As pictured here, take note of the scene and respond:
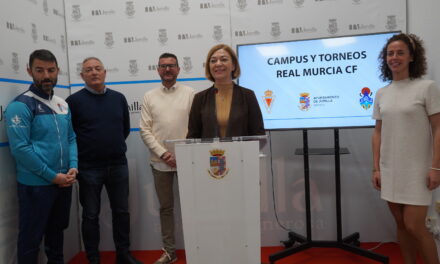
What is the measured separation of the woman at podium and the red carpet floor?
145cm

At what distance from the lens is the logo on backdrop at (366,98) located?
2.62m

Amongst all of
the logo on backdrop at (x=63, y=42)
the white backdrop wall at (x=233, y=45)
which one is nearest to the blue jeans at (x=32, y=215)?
the white backdrop wall at (x=233, y=45)

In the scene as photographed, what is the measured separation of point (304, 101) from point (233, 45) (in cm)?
92

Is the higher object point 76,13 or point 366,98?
point 76,13

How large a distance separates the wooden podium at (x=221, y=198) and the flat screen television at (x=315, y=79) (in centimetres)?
113

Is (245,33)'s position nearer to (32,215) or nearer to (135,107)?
(135,107)

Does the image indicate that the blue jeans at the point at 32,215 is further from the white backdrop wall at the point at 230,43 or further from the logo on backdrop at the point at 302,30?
the logo on backdrop at the point at 302,30

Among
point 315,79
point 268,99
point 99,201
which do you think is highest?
point 315,79

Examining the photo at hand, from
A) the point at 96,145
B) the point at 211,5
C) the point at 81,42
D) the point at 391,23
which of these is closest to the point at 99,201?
the point at 96,145

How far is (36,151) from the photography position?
2225 millimetres

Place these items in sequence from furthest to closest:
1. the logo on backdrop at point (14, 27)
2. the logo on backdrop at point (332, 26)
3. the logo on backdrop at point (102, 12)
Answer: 1. the logo on backdrop at point (102, 12)
2. the logo on backdrop at point (332, 26)
3. the logo on backdrop at point (14, 27)

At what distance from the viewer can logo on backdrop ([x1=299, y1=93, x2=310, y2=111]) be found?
2723 mm

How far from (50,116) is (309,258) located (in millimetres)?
2459

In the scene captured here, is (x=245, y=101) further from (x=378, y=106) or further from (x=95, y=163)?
(x=95, y=163)
